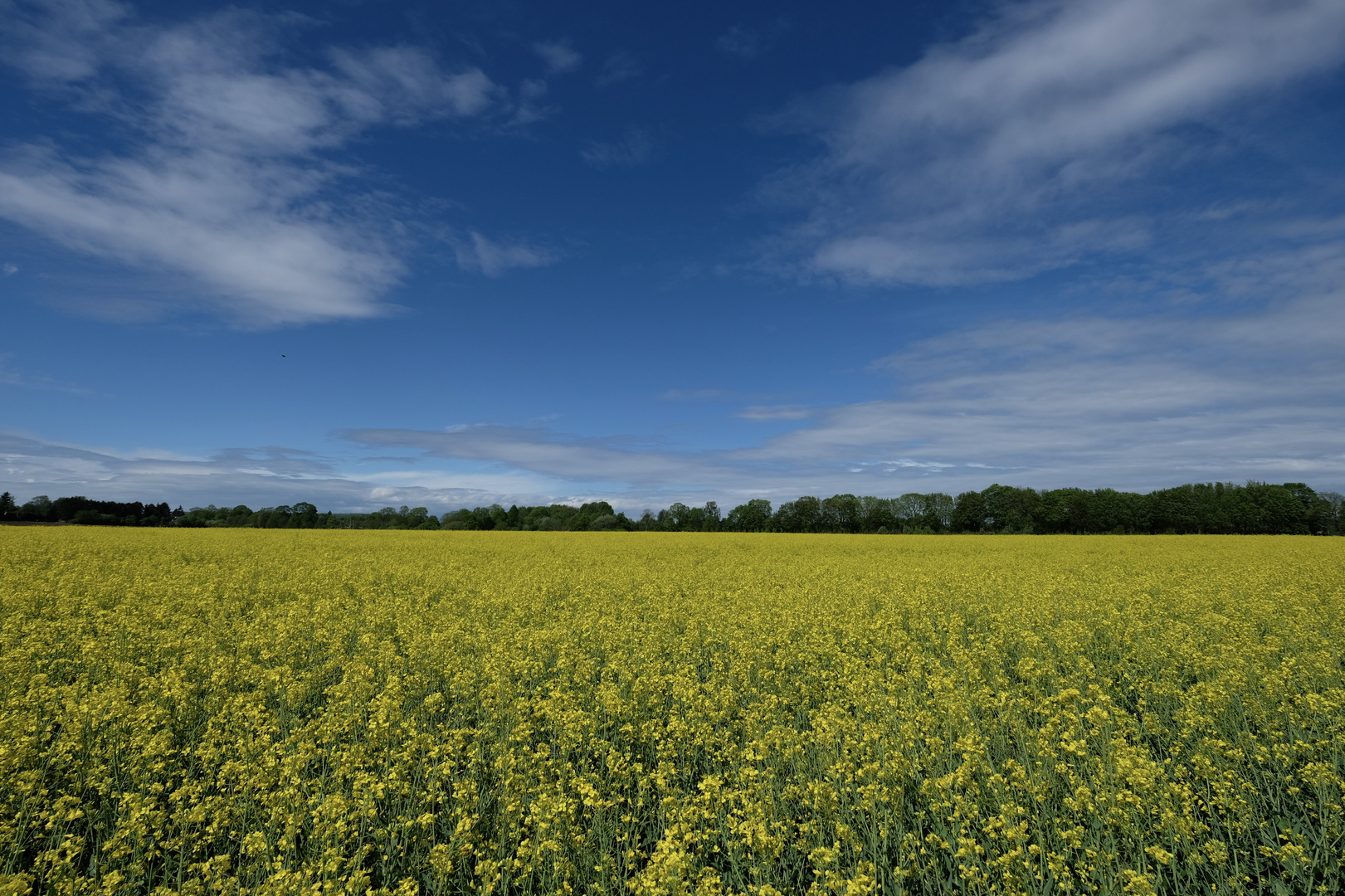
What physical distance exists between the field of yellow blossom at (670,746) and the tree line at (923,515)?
57621mm

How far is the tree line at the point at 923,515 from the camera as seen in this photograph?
68500mm

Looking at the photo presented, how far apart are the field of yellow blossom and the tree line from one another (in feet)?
189

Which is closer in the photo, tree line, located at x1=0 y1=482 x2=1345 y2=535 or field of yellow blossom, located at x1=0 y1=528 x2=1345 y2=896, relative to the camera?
field of yellow blossom, located at x1=0 y1=528 x2=1345 y2=896

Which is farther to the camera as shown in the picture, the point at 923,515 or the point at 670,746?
the point at 923,515

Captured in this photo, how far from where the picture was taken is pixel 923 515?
74.1m

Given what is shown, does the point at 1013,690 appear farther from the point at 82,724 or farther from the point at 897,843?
the point at 82,724

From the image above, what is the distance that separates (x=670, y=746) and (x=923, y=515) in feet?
248

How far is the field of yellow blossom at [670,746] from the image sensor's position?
4.32 metres

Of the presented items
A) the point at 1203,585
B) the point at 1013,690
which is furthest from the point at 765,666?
the point at 1203,585

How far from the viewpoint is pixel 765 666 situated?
366 inches

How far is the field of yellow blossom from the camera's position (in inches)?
170

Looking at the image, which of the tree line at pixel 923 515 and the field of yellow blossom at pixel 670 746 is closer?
the field of yellow blossom at pixel 670 746

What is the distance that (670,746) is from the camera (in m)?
6.14

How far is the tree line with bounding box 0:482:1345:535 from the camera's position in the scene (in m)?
68.5
